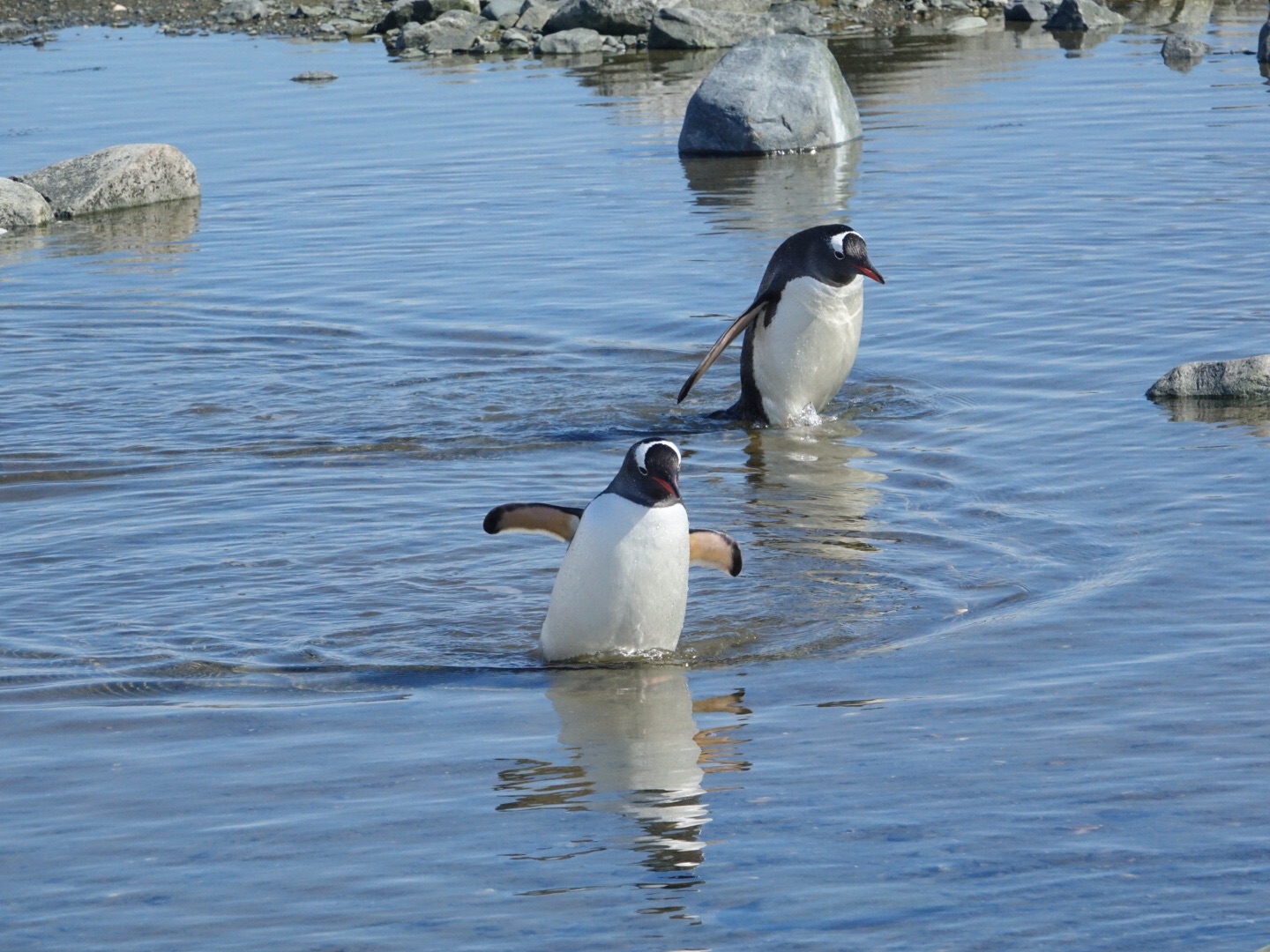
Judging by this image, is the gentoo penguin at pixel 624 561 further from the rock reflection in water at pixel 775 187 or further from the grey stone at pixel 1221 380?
the rock reflection in water at pixel 775 187

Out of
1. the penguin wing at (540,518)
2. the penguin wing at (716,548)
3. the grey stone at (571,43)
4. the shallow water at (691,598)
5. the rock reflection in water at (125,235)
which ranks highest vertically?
the grey stone at (571,43)

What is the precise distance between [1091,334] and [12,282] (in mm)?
6242

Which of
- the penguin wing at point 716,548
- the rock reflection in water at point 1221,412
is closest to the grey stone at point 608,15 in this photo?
the rock reflection in water at point 1221,412

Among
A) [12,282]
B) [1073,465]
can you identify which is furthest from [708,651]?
[12,282]

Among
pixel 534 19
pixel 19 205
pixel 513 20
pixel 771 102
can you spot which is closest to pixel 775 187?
pixel 771 102

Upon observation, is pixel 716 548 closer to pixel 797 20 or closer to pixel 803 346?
pixel 803 346

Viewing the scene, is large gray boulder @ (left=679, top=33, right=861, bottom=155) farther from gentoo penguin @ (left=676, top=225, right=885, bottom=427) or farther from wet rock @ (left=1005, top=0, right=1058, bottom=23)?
wet rock @ (left=1005, top=0, right=1058, bottom=23)

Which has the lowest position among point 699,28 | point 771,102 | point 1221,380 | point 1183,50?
point 1221,380

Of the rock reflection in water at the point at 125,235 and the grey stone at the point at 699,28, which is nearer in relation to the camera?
the rock reflection in water at the point at 125,235

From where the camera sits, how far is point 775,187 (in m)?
13.5

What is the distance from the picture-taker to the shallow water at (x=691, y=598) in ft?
10.8

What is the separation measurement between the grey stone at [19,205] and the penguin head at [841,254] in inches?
285

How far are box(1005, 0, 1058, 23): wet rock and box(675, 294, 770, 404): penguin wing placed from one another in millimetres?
18489

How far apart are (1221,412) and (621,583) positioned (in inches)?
134
